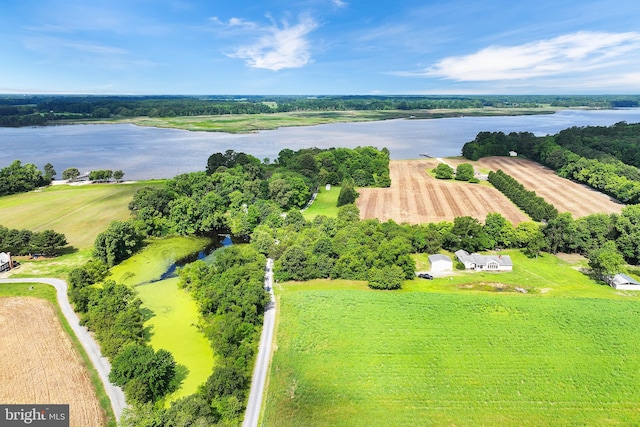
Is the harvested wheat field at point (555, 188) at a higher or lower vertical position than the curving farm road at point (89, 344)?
higher

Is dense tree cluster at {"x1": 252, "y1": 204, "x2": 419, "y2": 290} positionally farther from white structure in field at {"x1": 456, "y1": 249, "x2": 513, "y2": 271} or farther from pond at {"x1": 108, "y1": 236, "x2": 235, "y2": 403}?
pond at {"x1": 108, "y1": 236, "x2": 235, "y2": 403}

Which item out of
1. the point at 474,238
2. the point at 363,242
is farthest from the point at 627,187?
the point at 363,242

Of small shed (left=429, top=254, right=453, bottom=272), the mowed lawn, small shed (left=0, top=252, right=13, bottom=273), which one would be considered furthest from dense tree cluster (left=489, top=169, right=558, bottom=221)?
small shed (left=0, top=252, right=13, bottom=273)

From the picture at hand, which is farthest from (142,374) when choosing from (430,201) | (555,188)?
(555,188)

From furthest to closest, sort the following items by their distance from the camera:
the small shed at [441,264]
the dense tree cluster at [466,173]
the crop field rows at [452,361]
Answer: the dense tree cluster at [466,173] → the small shed at [441,264] → the crop field rows at [452,361]

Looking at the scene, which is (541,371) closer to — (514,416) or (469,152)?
(514,416)

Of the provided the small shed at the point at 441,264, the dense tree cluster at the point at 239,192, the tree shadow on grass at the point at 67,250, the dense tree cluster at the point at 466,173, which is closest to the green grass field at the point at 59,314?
the tree shadow on grass at the point at 67,250

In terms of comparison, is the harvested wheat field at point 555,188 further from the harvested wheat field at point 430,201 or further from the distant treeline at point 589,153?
the harvested wheat field at point 430,201
